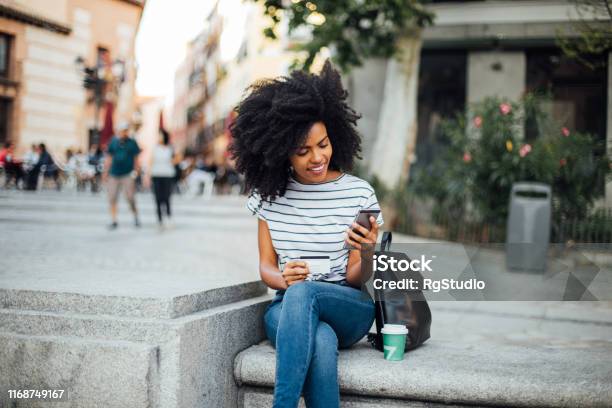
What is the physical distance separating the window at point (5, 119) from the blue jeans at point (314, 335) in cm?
235

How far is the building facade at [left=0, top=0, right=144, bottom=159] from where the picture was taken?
14.3ft

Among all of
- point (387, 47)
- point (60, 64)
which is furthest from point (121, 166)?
point (60, 64)

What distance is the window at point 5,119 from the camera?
420 centimetres

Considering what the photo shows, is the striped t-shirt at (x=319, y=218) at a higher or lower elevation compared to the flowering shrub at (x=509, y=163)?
lower

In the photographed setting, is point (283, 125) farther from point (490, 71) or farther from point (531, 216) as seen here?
point (490, 71)

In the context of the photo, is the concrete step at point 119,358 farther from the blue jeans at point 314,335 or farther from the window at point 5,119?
the window at point 5,119

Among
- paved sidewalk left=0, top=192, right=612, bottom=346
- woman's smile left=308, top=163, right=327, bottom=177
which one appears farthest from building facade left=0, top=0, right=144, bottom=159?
woman's smile left=308, top=163, right=327, bottom=177

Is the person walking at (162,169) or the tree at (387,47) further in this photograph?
the person walking at (162,169)

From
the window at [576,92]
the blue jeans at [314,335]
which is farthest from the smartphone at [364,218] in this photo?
the window at [576,92]

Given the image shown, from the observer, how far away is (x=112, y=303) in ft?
9.18

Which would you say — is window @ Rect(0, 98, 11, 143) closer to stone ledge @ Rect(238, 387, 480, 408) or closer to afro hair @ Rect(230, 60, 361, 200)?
afro hair @ Rect(230, 60, 361, 200)

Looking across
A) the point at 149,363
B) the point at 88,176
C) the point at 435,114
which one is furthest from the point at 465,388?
the point at 88,176

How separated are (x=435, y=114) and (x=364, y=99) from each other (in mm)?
1768

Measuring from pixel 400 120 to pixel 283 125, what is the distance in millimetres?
9124
